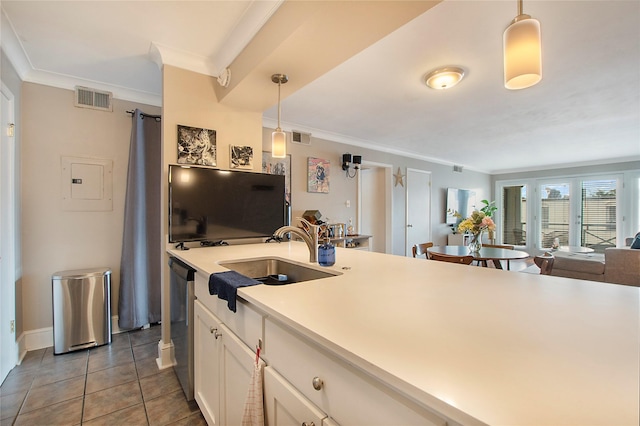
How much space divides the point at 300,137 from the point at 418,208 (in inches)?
119

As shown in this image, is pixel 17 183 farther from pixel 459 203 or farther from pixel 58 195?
pixel 459 203

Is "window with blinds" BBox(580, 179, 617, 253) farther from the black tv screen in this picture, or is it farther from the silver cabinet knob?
the silver cabinet knob

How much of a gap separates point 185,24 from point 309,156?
7.94 feet

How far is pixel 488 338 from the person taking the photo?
65 centimetres

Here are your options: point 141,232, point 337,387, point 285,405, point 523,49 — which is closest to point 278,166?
point 141,232

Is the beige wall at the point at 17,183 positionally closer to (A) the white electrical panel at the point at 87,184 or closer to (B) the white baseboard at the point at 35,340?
(B) the white baseboard at the point at 35,340

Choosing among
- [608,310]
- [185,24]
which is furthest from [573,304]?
[185,24]

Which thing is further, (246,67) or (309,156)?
(309,156)

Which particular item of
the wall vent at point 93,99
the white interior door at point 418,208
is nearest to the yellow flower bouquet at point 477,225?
the white interior door at point 418,208

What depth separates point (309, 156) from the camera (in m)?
4.16

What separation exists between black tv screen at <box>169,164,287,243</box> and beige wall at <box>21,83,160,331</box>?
1119mm

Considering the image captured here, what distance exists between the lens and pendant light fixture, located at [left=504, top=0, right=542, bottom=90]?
1.00 metres

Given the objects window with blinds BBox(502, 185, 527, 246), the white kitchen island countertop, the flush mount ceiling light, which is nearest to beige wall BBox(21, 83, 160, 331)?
the white kitchen island countertop

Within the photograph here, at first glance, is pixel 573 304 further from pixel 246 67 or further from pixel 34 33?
pixel 34 33
